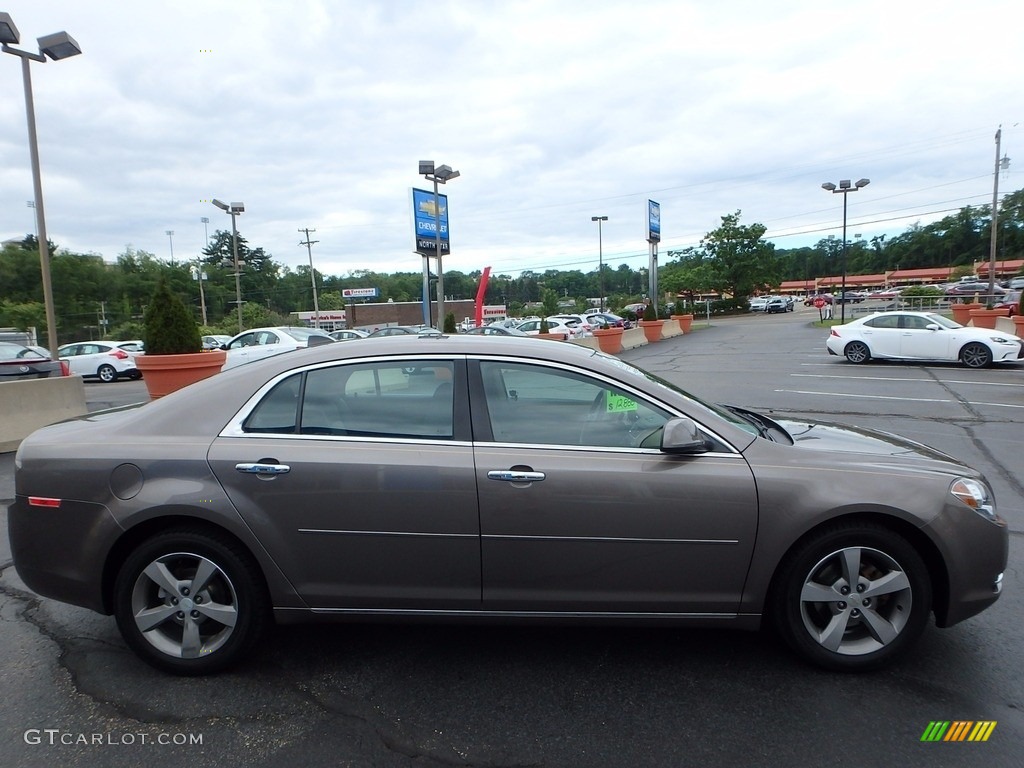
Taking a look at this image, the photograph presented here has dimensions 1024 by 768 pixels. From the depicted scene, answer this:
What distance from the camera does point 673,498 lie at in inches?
119

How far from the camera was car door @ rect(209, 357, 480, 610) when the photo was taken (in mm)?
3070

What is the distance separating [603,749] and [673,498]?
105 centimetres

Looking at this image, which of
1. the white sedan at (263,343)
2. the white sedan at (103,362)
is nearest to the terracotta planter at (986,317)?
the white sedan at (263,343)

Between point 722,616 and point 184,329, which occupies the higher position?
point 184,329

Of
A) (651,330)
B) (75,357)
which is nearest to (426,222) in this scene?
(651,330)

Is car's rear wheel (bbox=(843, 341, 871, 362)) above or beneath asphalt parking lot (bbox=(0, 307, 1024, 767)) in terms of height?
above

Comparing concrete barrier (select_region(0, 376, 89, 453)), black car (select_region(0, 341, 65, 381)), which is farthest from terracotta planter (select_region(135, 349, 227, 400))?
black car (select_region(0, 341, 65, 381))

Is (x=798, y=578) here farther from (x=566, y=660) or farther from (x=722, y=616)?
(x=566, y=660)

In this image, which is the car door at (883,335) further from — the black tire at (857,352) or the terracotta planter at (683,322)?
the terracotta planter at (683,322)

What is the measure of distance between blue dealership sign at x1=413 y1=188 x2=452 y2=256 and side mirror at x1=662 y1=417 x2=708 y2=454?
25.0m

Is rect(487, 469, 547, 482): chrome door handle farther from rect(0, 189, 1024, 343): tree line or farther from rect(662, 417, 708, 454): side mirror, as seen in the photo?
rect(0, 189, 1024, 343): tree line

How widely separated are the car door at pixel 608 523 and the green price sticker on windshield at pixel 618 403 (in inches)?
5.9

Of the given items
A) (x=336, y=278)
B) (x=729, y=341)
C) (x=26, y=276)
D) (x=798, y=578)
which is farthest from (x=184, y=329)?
(x=336, y=278)

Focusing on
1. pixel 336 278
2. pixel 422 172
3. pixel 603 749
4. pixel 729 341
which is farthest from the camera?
pixel 336 278
